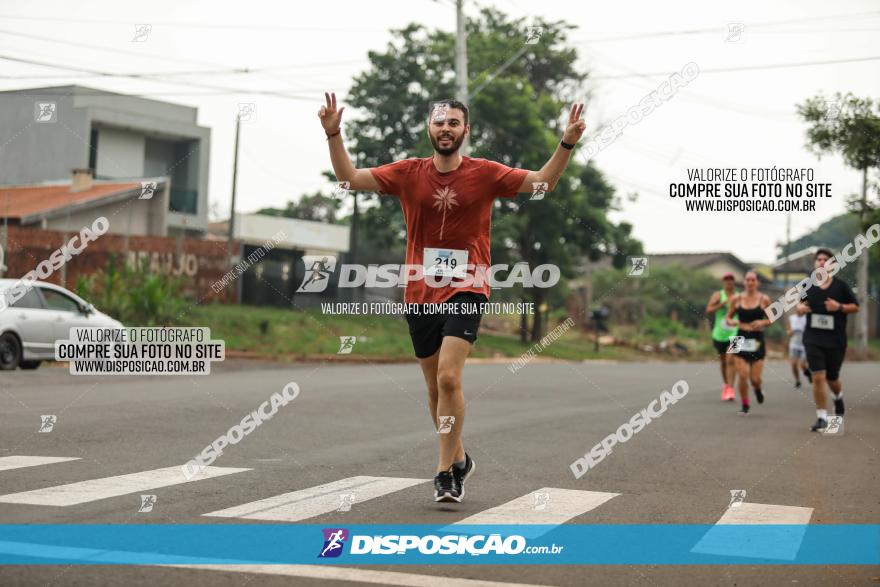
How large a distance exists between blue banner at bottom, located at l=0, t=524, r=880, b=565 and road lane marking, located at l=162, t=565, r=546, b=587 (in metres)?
0.10

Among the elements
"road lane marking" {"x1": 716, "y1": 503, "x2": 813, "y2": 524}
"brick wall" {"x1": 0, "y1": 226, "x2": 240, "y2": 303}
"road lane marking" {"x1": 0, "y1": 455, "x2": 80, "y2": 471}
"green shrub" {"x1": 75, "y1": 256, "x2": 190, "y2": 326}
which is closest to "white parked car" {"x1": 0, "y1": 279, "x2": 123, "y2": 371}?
"brick wall" {"x1": 0, "y1": 226, "x2": 240, "y2": 303}

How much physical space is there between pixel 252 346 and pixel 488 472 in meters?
19.0

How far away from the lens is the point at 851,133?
16781 mm

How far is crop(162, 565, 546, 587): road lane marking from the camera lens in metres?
4.71

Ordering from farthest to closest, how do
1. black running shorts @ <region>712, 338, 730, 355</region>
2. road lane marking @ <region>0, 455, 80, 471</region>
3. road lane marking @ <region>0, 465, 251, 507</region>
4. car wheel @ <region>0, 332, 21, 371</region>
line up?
car wheel @ <region>0, 332, 21, 371</region> → black running shorts @ <region>712, 338, 730, 355</region> → road lane marking @ <region>0, 455, 80, 471</region> → road lane marking @ <region>0, 465, 251, 507</region>

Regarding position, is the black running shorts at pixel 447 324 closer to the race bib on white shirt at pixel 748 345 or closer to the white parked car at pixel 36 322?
the race bib on white shirt at pixel 748 345

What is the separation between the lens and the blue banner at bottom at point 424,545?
510cm

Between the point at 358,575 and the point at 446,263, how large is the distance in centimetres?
240

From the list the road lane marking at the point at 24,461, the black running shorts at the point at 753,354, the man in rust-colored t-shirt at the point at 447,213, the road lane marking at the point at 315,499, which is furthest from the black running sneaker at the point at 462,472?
the black running shorts at the point at 753,354

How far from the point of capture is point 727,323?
15.1 m

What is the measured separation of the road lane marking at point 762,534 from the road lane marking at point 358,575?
136cm

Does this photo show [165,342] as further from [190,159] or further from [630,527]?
[190,159]

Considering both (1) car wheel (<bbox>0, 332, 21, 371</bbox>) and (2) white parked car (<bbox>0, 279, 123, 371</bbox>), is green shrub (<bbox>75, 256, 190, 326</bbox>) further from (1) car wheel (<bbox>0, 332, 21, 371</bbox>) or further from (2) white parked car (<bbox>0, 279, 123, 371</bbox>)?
(1) car wheel (<bbox>0, 332, 21, 371</bbox>)

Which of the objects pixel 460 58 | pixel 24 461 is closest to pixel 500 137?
pixel 460 58
